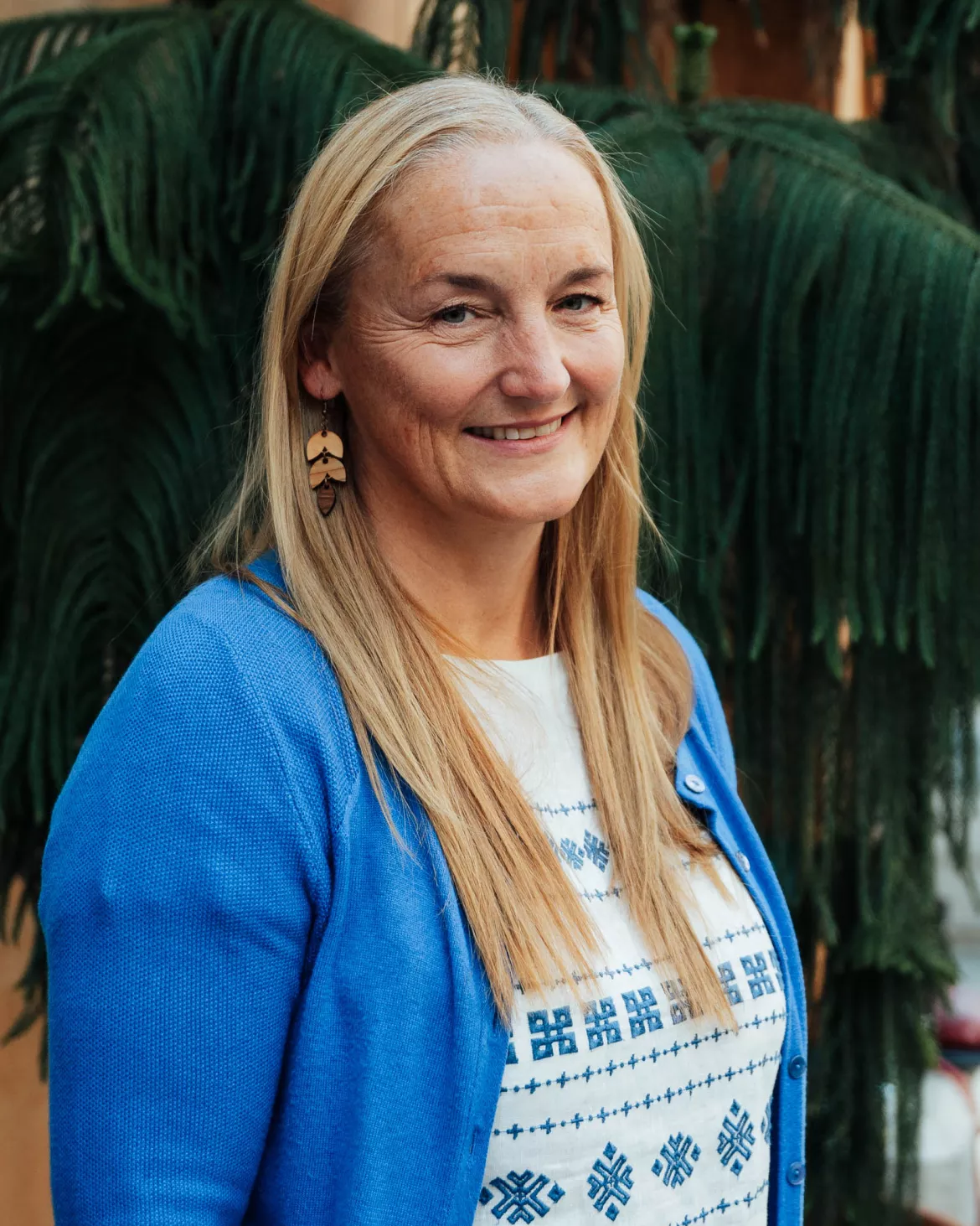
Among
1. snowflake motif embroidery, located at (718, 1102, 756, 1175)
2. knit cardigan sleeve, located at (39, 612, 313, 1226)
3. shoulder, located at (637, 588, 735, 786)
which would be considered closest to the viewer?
knit cardigan sleeve, located at (39, 612, 313, 1226)

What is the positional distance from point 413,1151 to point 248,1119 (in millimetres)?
110

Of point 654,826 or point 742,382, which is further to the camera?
point 742,382

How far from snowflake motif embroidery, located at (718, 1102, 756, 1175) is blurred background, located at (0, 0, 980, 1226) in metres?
0.54

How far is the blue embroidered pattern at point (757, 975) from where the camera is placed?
1.12m

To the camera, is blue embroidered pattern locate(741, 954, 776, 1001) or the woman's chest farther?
blue embroidered pattern locate(741, 954, 776, 1001)

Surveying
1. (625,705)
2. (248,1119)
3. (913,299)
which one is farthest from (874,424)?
(248,1119)

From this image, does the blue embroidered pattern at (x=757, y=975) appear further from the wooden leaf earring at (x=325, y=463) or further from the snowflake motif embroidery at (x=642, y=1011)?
the wooden leaf earring at (x=325, y=463)

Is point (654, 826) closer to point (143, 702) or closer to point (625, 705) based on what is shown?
point (625, 705)

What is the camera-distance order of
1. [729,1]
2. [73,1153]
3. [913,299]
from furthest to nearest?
1. [729,1]
2. [913,299]
3. [73,1153]

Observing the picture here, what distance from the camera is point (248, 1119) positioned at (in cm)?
90

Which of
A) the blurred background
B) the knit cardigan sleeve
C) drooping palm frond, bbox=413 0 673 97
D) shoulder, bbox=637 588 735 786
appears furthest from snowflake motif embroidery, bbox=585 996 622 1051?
drooping palm frond, bbox=413 0 673 97

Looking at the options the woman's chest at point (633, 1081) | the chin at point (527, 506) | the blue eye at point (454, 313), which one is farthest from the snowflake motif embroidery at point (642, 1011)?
the blue eye at point (454, 313)

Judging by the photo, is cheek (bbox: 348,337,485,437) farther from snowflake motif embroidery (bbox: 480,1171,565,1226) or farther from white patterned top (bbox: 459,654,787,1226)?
snowflake motif embroidery (bbox: 480,1171,565,1226)

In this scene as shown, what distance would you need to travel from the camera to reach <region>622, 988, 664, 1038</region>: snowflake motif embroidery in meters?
1.00
